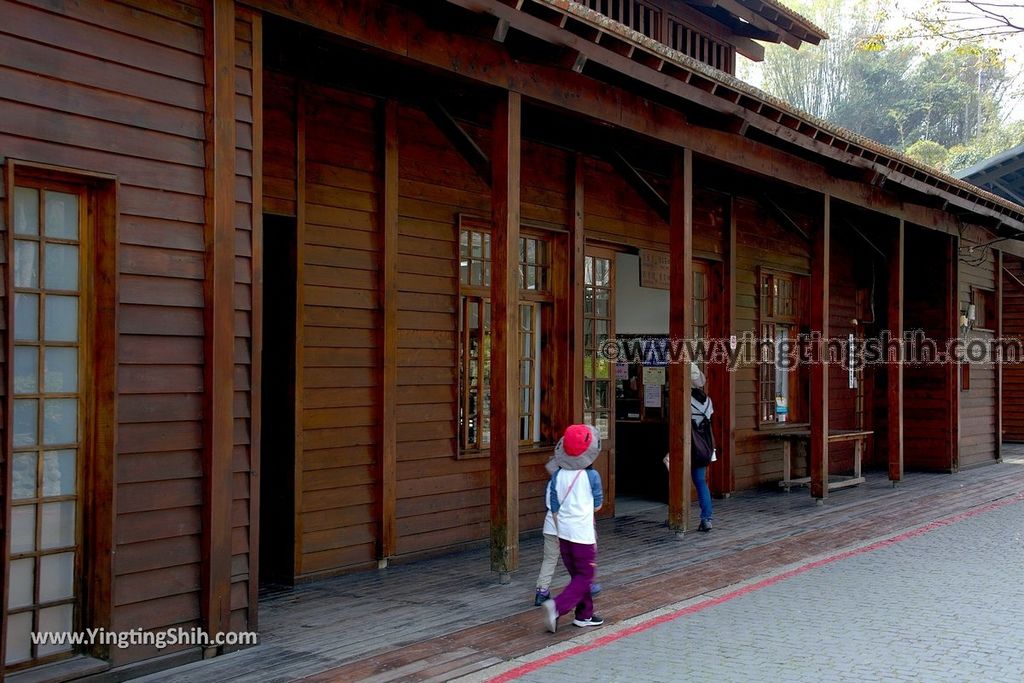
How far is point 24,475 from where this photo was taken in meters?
5.00

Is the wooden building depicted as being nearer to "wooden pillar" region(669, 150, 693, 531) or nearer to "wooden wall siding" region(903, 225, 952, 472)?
"wooden pillar" region(669, 150, 693, 531)

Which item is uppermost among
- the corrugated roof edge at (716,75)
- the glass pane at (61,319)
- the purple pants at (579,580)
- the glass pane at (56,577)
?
the corrugated roof edge at (716,75)

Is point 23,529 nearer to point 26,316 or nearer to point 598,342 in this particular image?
point 26,316

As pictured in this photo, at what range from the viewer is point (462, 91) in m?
7.89

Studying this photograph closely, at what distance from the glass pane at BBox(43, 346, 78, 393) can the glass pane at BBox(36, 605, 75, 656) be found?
3.73 feet

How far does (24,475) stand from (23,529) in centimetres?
27

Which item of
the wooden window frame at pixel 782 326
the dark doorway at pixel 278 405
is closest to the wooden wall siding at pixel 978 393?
the wooden window frame at pixel 782 326

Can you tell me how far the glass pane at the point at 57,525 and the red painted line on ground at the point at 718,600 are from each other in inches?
92.8

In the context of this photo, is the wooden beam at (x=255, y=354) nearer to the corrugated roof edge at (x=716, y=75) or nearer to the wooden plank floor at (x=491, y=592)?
the wooden plank floor at (x=491, y=592)

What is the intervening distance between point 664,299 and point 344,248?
19.2 ft

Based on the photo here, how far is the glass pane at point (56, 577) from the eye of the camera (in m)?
5.07

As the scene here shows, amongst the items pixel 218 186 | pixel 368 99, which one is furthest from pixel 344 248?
pixel 218 186

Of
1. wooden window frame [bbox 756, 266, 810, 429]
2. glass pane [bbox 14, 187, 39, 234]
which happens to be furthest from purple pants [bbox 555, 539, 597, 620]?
wooden window frame [bbox 756, 266, 810, 429]

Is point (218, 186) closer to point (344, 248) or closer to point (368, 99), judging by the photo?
point (344, 248)
